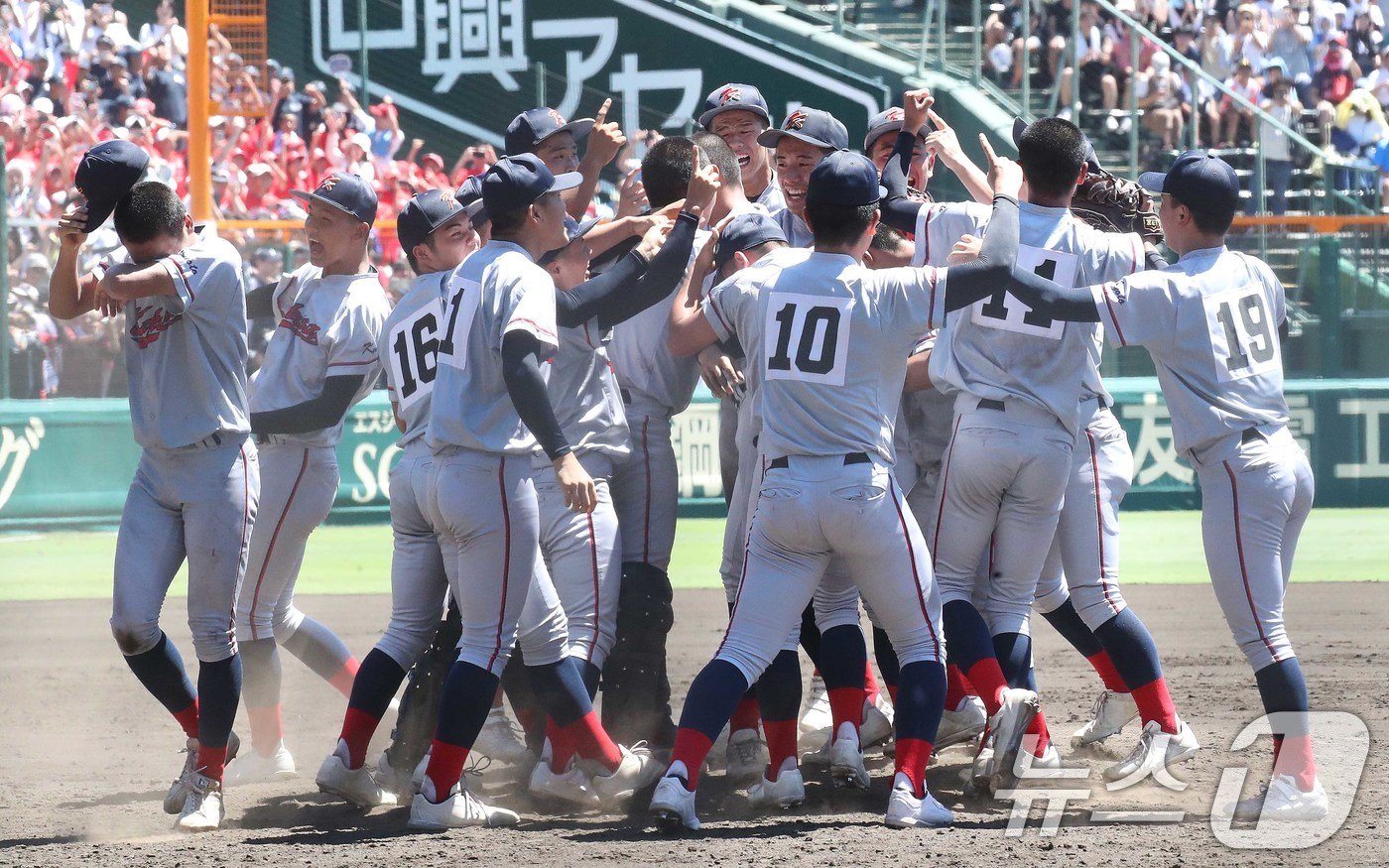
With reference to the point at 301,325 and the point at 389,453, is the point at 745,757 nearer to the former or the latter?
the point at 301,325

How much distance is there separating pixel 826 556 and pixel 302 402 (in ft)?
6.34

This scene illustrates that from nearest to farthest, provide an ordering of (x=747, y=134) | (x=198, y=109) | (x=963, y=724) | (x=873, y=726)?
(x=963, y=724) < (x=873, y=726) < (x=747, y=134) < (x=198, y=109)

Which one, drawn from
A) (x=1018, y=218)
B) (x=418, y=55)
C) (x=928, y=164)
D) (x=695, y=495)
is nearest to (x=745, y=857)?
(x=1018, y=218)

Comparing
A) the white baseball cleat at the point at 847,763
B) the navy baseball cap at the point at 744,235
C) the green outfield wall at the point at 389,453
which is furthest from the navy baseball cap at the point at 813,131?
the green outfield wall at the point at 389,453

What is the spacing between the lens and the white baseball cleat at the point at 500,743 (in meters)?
5.55

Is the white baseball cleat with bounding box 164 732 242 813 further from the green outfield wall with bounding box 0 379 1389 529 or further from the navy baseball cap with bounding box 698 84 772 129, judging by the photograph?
the green outfield wall with bounding box 0 379 1389 529

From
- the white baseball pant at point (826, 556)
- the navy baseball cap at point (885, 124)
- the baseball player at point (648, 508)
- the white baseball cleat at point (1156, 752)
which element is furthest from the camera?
the navy baseball cap at point (885, 124)

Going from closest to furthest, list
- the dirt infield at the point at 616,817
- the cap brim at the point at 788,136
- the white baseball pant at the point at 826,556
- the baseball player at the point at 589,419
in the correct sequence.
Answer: the dirt infield at the point at 616,817 → the white baseball pant at the point at 826,556 → the baseball player at the point at 589,419 → the cap brim at the point at 788,136

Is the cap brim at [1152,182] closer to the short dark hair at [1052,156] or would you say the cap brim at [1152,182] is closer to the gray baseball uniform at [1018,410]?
the gray baseball uniform at [1018,410]

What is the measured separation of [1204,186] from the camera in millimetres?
4688

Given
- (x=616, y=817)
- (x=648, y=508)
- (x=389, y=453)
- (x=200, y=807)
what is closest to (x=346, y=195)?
(x=648, y=508)

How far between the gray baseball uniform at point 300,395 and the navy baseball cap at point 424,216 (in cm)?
37

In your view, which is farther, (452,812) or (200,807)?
(200,807)

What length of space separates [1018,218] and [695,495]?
25.8ft
